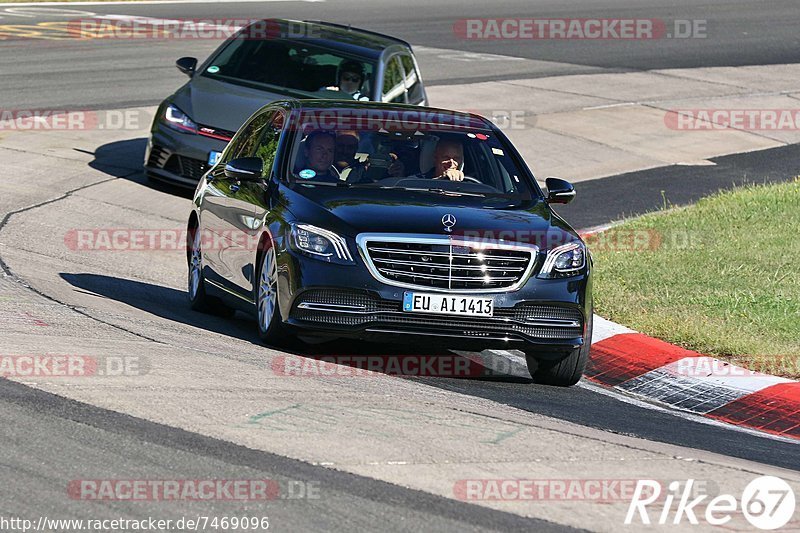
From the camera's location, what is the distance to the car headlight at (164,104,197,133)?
1582 centimetres

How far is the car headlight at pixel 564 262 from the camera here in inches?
356

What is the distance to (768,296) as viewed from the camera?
458 inches

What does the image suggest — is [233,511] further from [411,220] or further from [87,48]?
[87,48]

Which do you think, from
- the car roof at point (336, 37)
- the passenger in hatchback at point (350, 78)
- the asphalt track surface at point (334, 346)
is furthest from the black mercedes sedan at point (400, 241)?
the car roof at point (336, 37)

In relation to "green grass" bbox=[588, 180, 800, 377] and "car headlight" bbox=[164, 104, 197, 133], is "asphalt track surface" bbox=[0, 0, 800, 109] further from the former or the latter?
"green grass" bbox=[588, 180, 800, 377]

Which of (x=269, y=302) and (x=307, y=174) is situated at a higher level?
(x=307, y=174)

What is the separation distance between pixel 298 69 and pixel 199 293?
607cm

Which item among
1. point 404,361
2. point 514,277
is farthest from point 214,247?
point 514,277

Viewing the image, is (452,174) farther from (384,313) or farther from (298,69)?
(298,69)

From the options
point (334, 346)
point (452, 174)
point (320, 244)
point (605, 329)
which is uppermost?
point (452, 174)

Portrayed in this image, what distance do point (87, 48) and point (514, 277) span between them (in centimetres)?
1945

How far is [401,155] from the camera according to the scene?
10.0m

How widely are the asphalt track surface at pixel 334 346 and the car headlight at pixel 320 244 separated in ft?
3.22

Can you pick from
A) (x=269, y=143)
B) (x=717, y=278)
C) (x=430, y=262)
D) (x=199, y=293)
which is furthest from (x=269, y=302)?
(x=717, y=278)
